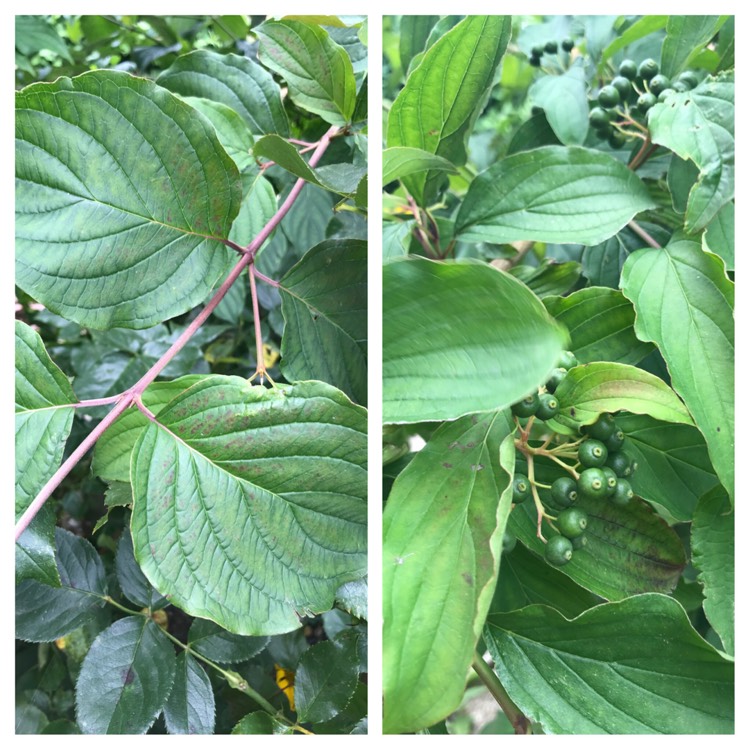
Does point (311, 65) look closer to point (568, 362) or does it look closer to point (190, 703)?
point (568, 362)

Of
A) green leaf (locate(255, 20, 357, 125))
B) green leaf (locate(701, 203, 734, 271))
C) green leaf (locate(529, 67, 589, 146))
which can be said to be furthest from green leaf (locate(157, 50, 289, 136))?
green leaf (locate(701, 203, 734, 271))

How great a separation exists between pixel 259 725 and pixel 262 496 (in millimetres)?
149

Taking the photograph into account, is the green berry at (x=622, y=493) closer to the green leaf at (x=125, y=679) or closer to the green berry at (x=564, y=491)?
the green berry at (x=564, y=491)

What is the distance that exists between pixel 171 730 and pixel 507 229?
1.13ft

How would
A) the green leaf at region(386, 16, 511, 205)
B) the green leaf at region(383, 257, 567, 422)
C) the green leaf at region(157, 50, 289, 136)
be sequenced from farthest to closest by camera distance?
the green leaf at region(157, 50, 289, 136), the green leaf at region(386, 16, 511, 205), the green leaf at region(383, 257, 567, 422)

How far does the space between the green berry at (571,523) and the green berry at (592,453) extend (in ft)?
0.08

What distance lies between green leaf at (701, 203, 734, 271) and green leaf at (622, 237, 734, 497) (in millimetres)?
24

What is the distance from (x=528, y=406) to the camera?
317mm

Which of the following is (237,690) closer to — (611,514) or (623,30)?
(611,514)

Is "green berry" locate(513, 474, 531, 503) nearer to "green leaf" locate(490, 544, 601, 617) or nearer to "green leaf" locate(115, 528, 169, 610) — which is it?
"green leaf" locate(490, 544, 601, 617)

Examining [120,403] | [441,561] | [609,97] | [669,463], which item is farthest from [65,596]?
[609,97]

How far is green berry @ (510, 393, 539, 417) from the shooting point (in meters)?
0.32

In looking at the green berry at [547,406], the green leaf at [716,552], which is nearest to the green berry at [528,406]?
the green berry at [547,406]
